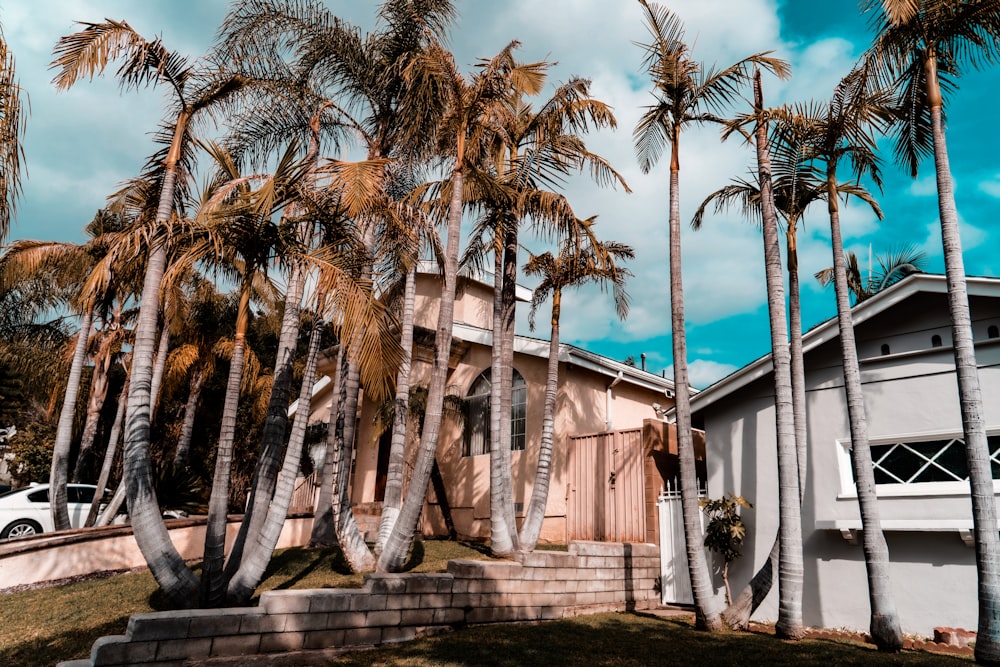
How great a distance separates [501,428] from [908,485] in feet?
19.8

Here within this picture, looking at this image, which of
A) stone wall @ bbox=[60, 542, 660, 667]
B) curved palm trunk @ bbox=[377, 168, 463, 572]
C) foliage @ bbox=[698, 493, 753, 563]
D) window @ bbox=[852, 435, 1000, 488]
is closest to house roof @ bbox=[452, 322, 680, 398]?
stone wall @ bbox=[60, 542, 660, 667]

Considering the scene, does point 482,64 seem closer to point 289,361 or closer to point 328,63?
point 328,63

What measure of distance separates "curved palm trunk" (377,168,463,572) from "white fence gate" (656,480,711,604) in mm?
4836

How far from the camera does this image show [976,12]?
7879 millimetres

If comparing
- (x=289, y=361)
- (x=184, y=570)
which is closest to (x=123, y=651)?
(x=184, y=570)

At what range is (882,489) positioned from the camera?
9.73 meters

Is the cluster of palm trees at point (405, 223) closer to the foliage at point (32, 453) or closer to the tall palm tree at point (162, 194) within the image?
the tall palm tree at point (162, 194)

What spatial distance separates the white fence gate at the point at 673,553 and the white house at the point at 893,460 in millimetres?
882

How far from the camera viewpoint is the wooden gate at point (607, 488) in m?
12.5

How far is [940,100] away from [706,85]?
10.4ft

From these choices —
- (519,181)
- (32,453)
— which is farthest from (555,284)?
(32,453)

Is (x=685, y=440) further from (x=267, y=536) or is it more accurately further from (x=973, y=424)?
(x=267, y=536)

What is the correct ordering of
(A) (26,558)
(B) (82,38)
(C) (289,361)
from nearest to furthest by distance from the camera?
(B) (82,38), (C) (289,361), (A) (26,558)

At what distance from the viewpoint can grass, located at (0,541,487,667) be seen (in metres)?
7.57
